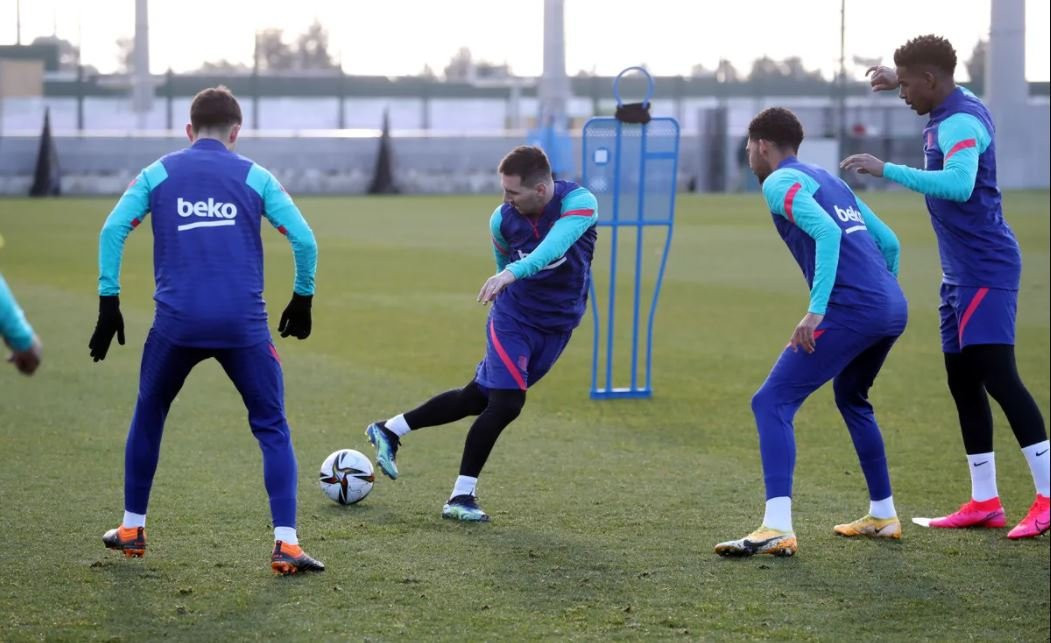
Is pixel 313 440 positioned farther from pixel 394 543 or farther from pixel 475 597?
pixel 475 597

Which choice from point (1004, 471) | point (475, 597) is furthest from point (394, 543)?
point (1004, 471)

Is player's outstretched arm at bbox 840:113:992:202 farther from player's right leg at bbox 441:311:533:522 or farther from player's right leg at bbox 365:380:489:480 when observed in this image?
player's right leg at bbox 365:380:489:480

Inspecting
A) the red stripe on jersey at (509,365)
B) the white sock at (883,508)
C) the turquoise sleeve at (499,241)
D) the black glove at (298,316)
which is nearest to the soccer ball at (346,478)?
the red stripe on jersey at (509,365)

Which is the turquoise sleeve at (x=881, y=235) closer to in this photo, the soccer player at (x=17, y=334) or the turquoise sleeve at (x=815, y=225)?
the turquoise sleeve at (x=815, y=225)

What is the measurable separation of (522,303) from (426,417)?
0.83m

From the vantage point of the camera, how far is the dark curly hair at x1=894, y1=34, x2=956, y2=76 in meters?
6.42

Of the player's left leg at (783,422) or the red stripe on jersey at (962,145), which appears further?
the red stripe on jersey at (962,145)

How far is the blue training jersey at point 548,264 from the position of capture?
6918 millimetres

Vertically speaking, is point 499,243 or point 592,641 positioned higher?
point 499,243

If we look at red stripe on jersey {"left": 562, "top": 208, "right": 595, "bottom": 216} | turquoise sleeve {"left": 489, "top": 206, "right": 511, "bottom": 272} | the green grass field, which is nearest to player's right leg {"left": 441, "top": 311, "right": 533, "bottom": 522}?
the green grass field

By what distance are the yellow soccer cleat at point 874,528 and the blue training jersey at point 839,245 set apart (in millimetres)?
958

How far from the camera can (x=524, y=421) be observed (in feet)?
31.8

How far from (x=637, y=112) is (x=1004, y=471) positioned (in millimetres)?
3794

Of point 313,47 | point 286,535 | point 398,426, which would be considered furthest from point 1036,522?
point 313,47
